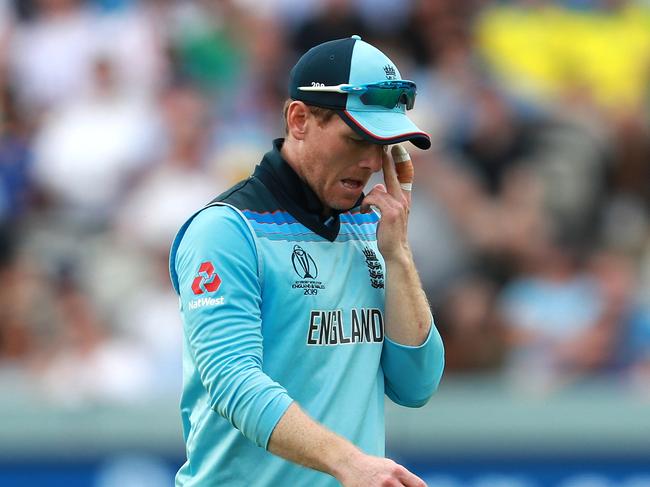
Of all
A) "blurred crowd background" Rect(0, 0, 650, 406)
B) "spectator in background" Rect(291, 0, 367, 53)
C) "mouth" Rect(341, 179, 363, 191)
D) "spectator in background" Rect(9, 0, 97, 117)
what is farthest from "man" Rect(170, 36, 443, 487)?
"spectator in background" Rect(9, 0, 97, 117)

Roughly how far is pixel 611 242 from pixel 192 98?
328 cm

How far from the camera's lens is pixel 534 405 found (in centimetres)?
734

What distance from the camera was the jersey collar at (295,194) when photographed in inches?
151

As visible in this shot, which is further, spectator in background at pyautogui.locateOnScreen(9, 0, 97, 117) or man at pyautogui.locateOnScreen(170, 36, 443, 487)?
spectator in background at pyautogui.locateOnScreen(9, 0, 97, 117)

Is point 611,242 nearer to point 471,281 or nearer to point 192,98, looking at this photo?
point 471,281

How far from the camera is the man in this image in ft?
11.5

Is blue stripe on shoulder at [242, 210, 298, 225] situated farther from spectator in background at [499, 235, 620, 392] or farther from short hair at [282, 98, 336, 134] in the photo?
spectator in background at [499, 235, 620, 392]

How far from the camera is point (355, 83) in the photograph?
368 centimetres

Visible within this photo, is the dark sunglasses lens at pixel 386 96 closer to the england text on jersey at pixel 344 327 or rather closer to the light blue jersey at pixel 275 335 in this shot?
the light blue jersey at pixel 275 335

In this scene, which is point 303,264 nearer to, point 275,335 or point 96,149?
point 275,335

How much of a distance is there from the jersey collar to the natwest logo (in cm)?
38

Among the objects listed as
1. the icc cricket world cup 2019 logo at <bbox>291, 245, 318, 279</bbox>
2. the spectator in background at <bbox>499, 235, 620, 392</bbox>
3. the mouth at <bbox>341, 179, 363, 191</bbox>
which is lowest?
the spectator in background at <bbox>499, 235, 620, 392</bbox>

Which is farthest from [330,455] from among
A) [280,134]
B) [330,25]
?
[330,25]

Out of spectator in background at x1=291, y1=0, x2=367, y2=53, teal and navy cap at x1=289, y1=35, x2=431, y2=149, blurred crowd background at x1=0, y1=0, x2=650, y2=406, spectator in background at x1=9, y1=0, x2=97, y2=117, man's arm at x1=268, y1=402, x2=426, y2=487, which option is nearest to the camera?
man's arm at x1=268, y1=402, x2=426, y2=487
